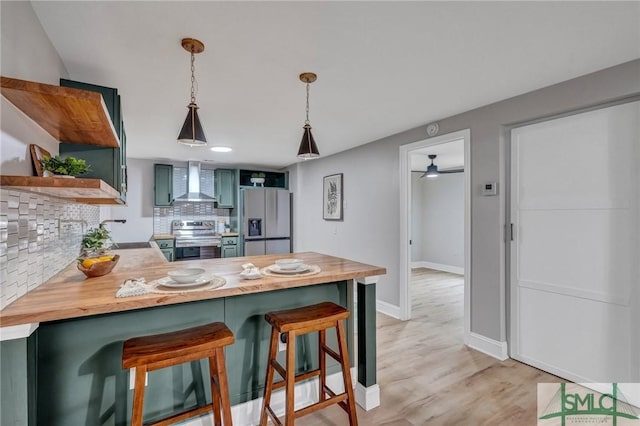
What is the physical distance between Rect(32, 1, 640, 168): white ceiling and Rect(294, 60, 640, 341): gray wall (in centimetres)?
14

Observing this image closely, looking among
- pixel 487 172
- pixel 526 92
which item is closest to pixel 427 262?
pixel 487 172

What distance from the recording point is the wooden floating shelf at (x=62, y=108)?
3.44ft

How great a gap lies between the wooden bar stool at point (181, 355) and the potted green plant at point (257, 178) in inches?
181

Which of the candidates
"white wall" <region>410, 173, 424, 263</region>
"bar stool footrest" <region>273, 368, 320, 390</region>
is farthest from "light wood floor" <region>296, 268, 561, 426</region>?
Answer: "white wall" <region>410, 173, 424, 263</region>

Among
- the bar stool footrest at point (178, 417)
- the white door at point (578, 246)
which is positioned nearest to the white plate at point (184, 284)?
the bar stool footrest at point (178, 417)

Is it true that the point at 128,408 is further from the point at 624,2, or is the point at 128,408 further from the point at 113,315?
the point at 624,2

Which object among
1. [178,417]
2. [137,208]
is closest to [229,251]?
[137,208]

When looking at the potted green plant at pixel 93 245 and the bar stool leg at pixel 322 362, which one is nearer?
the potted green plant at pixel 93 245

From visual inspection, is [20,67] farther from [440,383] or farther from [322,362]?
[440,383]

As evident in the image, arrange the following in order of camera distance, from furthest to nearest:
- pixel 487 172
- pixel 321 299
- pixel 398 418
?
pixel 487 172 → pixel 321 299 → pixel 398 418

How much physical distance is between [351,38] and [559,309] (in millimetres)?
2508

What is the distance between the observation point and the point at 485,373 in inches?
96.5

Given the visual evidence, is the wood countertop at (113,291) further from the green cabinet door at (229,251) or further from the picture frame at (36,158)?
the green cabinet door at (229,251)

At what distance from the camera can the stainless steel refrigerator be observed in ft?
18.4
